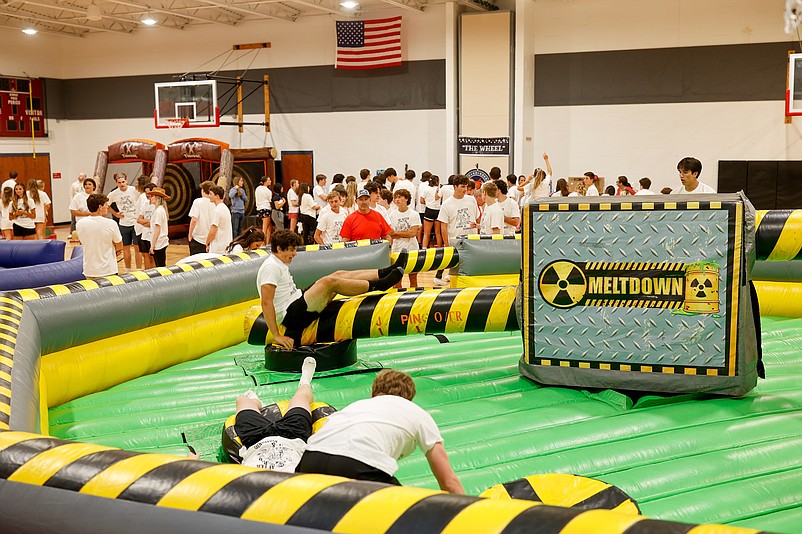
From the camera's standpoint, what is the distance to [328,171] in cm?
1848

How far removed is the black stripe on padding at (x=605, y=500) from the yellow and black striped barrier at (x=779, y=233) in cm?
235

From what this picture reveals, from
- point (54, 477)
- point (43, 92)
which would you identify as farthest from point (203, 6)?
point (54, 477)

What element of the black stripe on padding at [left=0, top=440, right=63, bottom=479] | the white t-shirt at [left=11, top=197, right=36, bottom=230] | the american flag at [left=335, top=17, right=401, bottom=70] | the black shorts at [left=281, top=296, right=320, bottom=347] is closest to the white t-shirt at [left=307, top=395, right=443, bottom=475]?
the black stripe on padding at [left=0, top=440, right=63, bottom=479]

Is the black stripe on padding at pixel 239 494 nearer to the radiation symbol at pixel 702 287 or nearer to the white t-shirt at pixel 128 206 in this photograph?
the radiation symbol at pixel 702 287

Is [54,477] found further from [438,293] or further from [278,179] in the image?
[278,179]

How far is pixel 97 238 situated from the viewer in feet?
25.5

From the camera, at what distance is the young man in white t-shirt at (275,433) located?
365 centimetres

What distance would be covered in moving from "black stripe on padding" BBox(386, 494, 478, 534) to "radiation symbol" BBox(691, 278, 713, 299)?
317 centimetres

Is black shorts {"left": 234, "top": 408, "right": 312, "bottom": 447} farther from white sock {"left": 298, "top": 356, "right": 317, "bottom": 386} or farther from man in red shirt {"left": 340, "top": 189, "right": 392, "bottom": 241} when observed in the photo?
man in red shirt {"left": 340, "top": 189, "right": 392, "bottom": 241}

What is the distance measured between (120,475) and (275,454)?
126 cm

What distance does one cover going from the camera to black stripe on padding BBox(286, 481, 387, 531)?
218cm

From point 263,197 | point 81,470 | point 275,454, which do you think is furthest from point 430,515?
point 263,197

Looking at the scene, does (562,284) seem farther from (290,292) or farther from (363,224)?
(363,224)

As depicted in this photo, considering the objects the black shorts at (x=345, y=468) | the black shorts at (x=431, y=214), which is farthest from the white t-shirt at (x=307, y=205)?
the black shorts at (x=345, y=468)
